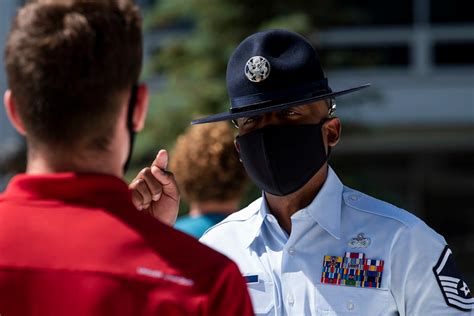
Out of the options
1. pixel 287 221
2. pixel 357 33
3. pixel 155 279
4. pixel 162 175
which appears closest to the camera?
pixel 155 279

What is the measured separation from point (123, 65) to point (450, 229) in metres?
9.09

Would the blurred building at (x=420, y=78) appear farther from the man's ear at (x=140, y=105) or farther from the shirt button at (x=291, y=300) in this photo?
the man's ear at (x=140, y=105)

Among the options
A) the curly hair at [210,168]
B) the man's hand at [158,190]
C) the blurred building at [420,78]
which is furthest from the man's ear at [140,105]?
the blurred building at [420,78]

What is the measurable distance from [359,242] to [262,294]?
29 centimetres

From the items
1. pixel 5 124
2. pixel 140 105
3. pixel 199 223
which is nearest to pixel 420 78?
pixel 5 124

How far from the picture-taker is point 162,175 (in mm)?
2193

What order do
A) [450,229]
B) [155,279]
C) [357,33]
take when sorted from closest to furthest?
1. [155,279]
2. [450,229]
3. [357,33]

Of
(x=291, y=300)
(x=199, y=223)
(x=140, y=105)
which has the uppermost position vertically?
(x=140, y=105)

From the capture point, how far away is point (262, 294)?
7.72 ft

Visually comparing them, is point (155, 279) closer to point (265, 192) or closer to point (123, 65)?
point (123, 65)

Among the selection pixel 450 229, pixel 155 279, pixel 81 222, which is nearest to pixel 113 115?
pixel 81 222

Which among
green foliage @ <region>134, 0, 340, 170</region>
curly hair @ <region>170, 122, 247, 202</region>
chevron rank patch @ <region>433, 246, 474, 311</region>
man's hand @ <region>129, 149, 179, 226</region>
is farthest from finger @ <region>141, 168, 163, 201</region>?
green foliage @ <region>134, 0, 340, 170</region>

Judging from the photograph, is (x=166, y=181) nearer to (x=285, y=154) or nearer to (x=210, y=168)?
(x=285, y=154)

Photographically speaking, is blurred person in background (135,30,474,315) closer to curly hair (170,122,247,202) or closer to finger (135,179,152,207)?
finger (135,179,152,207)
